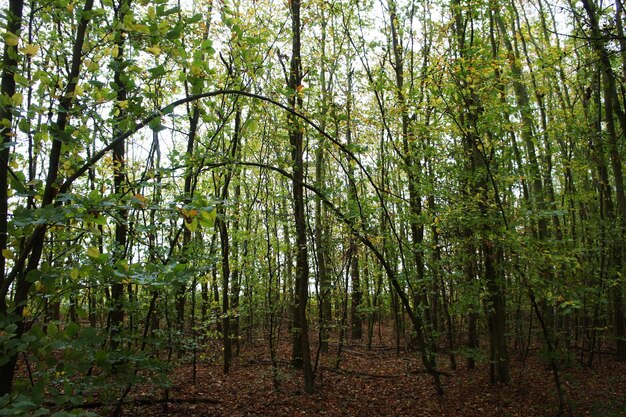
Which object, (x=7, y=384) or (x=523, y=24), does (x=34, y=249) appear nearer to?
(x=7, y=384)

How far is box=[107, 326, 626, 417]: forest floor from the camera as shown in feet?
23.4

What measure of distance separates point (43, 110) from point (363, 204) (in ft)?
17.0

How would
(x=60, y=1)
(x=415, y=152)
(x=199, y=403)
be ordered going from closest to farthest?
(x=60, y=1)
(x=199, y=403)
(x=415, y=152)

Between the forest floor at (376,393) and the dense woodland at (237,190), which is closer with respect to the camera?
the dense woodland at (237,190)

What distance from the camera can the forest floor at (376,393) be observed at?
712cm

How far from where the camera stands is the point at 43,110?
2119 millimetres

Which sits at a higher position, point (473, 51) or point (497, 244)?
point (473, 51)

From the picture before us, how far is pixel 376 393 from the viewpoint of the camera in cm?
852

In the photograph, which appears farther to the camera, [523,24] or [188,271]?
[523,24]

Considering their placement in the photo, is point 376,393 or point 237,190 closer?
point 376,393

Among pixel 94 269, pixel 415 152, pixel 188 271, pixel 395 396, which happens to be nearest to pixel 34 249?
pixel 94 269

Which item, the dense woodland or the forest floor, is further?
the forest floor

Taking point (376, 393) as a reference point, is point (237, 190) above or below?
above

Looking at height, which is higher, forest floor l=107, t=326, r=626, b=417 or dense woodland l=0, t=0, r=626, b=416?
dense woodland l=0, t=0, r=626, b=416
